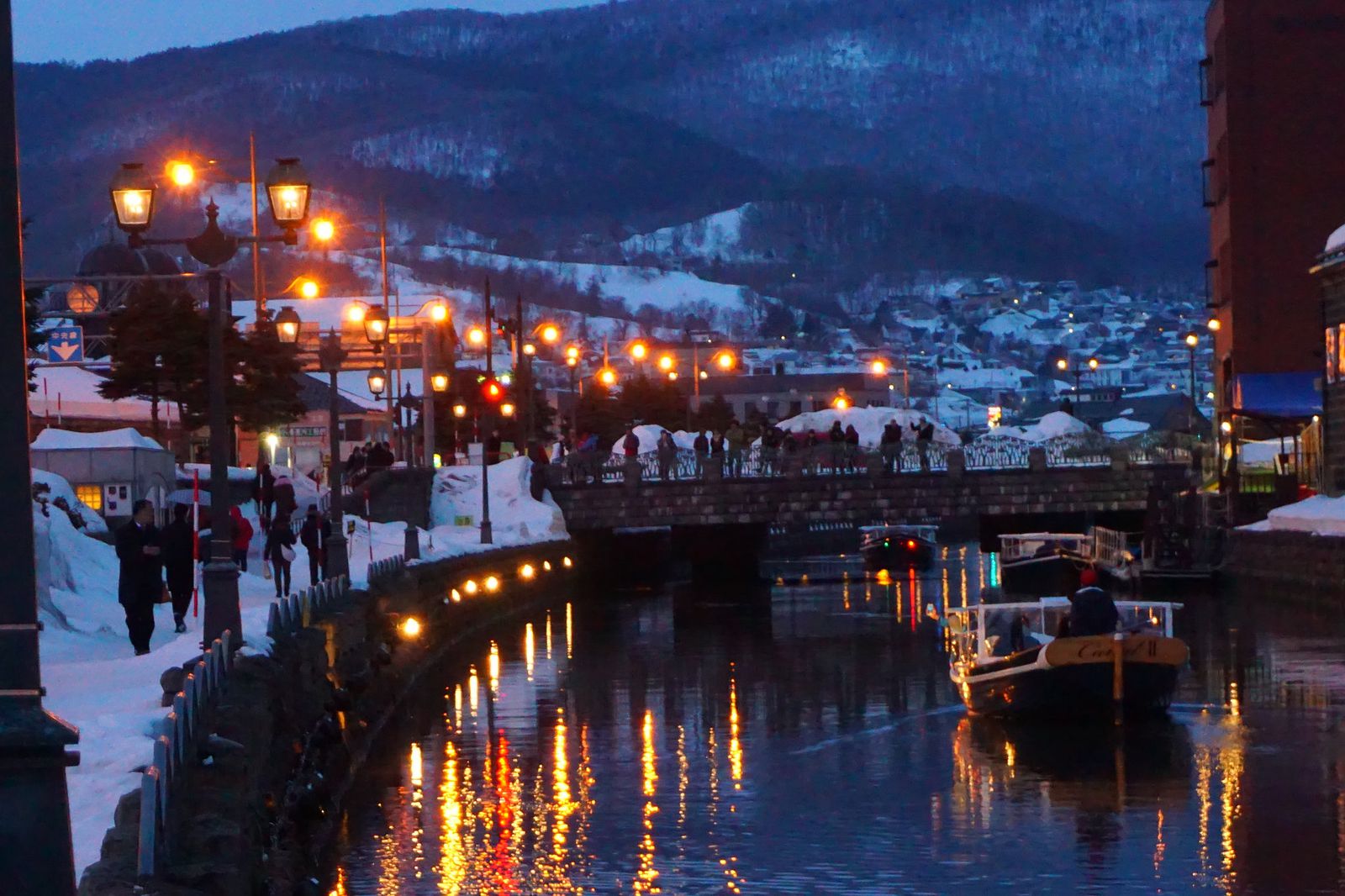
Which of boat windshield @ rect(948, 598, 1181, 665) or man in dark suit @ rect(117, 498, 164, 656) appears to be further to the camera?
boat windshield @ rect(948, 598, 1181, 665)

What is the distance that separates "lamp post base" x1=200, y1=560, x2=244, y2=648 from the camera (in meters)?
19.5

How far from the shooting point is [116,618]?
2998 centimetres

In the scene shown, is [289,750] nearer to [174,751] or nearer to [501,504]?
[174,751]

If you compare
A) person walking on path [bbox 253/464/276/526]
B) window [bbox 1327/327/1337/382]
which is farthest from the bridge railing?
window [bbox 1327/327/1337/382]

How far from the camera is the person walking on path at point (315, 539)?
36969mm

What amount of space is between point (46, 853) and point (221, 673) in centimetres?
1080

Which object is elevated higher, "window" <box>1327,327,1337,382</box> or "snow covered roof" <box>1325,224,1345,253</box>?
"snow covered roof" <box>1325,224,1345,253</box>

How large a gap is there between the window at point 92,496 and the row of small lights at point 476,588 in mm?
7803

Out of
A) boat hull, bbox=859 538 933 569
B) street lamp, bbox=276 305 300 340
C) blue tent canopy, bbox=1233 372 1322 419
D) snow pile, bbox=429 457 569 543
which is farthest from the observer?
boat hull, bbox=859 538 933 569

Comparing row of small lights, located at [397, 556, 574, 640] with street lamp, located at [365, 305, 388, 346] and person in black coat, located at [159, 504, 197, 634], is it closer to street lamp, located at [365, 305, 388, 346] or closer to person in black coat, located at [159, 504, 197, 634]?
street lamp, located at [365, 305, 388, 346]

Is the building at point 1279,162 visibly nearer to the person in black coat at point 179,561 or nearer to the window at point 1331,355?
the window at point 1331,355

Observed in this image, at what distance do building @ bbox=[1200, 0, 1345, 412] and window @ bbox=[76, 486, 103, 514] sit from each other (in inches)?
1874

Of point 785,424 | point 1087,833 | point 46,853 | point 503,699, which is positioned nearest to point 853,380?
point 785,424

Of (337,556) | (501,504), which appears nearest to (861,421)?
(501,504)
